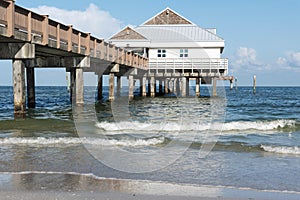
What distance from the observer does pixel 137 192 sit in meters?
5.86

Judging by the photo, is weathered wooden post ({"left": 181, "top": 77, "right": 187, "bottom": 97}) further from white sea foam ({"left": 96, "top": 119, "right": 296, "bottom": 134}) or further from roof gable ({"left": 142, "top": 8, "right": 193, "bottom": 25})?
white sea foam ({"left": 96, "top": 119, "right": 296, "bottom": 134})

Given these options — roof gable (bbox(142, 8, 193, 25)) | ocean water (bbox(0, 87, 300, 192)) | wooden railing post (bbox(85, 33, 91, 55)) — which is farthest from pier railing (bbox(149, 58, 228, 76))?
ocean water (bbox(0, 87, 300, 192))

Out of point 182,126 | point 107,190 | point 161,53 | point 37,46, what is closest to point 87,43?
point 37,46

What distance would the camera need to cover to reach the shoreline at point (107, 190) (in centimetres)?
560

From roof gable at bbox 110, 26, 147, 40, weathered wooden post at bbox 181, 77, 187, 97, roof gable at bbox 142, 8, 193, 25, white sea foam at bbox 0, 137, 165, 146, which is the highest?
roof gable at bbox 142, 8, 193, 25

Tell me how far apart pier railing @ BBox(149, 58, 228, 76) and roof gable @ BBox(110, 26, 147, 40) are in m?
6.14

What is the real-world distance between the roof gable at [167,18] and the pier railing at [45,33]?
78.6 feet

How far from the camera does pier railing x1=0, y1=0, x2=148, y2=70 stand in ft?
41.3

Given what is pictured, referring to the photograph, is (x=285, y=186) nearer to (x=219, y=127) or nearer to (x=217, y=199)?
(x=217, y=199)

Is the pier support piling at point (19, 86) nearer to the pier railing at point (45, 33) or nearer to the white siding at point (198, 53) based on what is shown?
the pier railing at point (45, 33)

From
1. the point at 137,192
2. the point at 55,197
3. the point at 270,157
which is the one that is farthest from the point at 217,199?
the point at 270,157

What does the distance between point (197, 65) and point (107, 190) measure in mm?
30541

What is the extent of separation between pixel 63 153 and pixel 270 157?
15.5 ft

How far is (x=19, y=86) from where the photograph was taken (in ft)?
49.5
